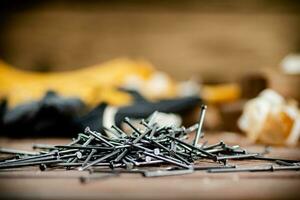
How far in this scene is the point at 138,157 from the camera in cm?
111

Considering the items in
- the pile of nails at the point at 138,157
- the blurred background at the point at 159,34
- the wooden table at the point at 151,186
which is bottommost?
the wooden table at the point at 151,186

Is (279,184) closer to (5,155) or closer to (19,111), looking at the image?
(5,155)

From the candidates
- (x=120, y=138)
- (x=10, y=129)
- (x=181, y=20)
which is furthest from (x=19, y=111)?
(x=181, y=20)

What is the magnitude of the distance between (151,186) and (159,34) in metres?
2.18

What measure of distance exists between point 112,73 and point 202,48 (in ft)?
2.28

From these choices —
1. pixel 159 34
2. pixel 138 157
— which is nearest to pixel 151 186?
pixel 138 157

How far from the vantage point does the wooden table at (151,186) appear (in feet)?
2.81

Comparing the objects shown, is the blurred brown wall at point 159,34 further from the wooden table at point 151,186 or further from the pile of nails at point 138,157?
the wooden table at point 151,186

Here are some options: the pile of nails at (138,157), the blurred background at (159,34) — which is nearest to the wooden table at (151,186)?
the pile of nails at (138,157)

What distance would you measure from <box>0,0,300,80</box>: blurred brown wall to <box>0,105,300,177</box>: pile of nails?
6.01 ft

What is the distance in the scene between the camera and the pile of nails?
107 cm

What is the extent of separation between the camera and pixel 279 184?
95 centimetres

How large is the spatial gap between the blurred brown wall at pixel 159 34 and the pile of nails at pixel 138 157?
183 centimetres

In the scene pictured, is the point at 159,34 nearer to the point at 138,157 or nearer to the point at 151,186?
the point at 138,157
